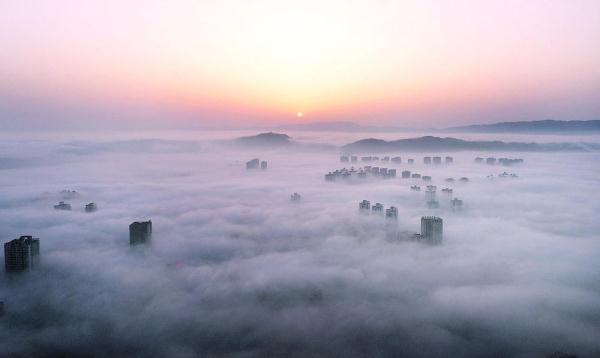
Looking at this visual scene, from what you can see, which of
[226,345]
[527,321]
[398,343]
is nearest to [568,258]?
[527,321]

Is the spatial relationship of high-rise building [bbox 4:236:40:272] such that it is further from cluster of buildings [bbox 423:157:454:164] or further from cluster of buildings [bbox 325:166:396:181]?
cluster of buildings [bbox 423:157:454:164]

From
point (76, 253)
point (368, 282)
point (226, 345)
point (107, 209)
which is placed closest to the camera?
point (226, 345)

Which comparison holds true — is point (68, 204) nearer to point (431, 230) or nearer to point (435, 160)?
point (431, 230)

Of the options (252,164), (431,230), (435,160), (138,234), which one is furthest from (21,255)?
(435,160)

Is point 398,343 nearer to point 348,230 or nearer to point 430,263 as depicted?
point 430,263

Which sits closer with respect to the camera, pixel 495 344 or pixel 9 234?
pixel 495 344

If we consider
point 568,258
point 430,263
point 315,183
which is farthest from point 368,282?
point 315,183

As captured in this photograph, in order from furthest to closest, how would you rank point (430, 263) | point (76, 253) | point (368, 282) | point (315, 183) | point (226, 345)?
point (315, 183) < point (76, 253) < point (430, 263) < point (368, 282) < point (226, 345)

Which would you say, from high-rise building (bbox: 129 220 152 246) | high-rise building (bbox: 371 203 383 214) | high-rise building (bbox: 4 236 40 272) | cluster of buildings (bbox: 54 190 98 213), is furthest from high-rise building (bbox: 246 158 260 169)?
high-rise building (bbox: 4 236 40 272)
